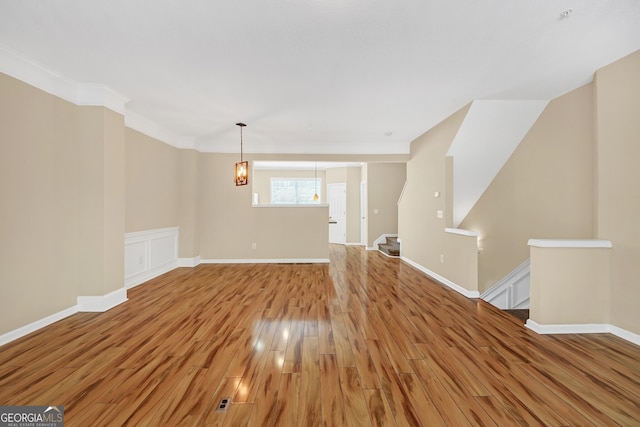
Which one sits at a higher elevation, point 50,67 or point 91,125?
point 50,67

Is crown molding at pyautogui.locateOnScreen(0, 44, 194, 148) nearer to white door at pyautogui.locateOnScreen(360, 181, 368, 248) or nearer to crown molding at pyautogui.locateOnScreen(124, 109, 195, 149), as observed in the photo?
crown molding at pyautogui.locateOnScreen(124, 109, 195, 149)

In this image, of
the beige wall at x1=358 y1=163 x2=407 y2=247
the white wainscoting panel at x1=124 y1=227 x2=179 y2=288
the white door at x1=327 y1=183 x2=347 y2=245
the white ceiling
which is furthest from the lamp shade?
the white door at x1=327 y1=183 x2=347 y2=245

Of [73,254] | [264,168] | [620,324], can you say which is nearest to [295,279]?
[73,254]

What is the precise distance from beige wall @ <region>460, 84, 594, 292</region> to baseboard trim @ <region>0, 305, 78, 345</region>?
21.5 ft

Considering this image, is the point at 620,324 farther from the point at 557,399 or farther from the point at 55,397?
the point at 55,397

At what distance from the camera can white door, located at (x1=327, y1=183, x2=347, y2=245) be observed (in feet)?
30.6

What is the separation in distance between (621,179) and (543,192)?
1397 mm

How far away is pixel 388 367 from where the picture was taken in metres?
2.07

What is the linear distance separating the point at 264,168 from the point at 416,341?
8.24m

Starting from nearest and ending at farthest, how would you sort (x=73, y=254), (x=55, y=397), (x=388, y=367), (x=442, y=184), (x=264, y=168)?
(x=55, y=397), (x=388, y=367), (x=73, y=254), (x=442, y=184), (x=264, y=168)

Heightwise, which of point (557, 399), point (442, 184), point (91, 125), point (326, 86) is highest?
point (326, 86)

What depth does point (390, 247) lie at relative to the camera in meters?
7.45

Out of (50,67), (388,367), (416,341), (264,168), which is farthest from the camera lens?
(264,168)

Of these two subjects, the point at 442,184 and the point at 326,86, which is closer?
the point at 326,86
